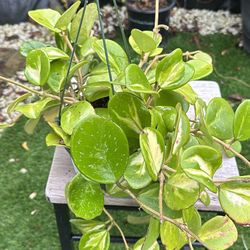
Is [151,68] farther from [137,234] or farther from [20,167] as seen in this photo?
[20,167]

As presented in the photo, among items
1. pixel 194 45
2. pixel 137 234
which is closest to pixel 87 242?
pixel 137 234

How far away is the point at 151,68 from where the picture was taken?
979mm

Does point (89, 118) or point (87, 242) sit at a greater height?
point (89, 118)

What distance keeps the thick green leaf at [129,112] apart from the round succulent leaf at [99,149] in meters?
0.08

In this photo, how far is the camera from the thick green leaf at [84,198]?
0.81 metres

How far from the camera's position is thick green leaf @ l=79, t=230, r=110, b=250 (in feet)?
2.83

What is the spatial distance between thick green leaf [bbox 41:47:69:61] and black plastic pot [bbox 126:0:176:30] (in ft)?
5.11

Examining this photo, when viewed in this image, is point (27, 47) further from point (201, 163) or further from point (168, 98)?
point (201, 163)

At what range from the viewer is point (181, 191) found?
2.42ft

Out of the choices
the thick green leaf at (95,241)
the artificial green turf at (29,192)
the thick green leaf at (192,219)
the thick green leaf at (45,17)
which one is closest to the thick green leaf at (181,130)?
the thick green leaf at (192,219)

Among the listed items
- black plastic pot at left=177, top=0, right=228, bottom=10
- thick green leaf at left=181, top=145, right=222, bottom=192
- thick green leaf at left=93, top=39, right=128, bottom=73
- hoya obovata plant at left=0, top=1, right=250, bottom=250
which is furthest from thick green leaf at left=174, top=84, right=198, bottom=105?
black plastic pot at left=177, top=0, right=228, bottom=10

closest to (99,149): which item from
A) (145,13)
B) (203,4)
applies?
(145,13)

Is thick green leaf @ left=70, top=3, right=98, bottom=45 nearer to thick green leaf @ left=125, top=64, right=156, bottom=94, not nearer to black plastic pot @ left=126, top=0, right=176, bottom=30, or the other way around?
thick green leaf @ left=125, top=64, right=156, bottom=94

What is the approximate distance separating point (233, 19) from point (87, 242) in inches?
84.8
